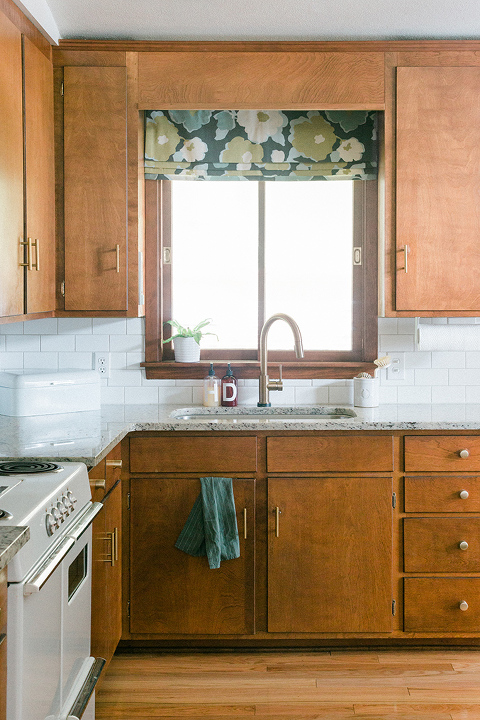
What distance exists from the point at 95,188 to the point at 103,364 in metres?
0.82

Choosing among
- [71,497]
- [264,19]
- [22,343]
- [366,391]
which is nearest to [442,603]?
[366,391]

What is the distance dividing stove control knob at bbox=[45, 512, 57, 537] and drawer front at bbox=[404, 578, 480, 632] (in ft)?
5.32

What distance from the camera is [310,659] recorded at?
2697 mm

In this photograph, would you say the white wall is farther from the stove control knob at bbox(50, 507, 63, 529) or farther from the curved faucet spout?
the stove control knob at bbox(50, 507, 63, 529)

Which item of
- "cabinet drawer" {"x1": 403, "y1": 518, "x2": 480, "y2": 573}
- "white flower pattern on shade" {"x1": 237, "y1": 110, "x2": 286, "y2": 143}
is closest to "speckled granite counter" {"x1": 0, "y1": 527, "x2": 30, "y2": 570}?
"cabinet drawer" {"x1": 403, "y1": 518, "x2": 480, "y2": 573}

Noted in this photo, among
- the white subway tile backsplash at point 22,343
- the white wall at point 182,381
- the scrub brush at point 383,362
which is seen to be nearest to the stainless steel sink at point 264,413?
the white wall at point 182,381

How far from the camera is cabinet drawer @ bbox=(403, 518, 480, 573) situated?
8.81 ft

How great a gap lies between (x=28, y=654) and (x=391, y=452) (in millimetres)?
1677

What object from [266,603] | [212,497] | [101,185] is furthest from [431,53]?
[266,603]

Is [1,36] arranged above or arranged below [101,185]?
above

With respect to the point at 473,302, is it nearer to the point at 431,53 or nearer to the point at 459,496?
the point at 459,496

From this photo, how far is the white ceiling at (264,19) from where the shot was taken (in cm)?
269

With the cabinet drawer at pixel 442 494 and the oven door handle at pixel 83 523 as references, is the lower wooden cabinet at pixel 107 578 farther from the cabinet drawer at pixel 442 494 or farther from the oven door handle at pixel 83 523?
the cabinet drawer at pixel 442 494

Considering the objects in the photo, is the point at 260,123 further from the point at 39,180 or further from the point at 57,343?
the point at 57,343
